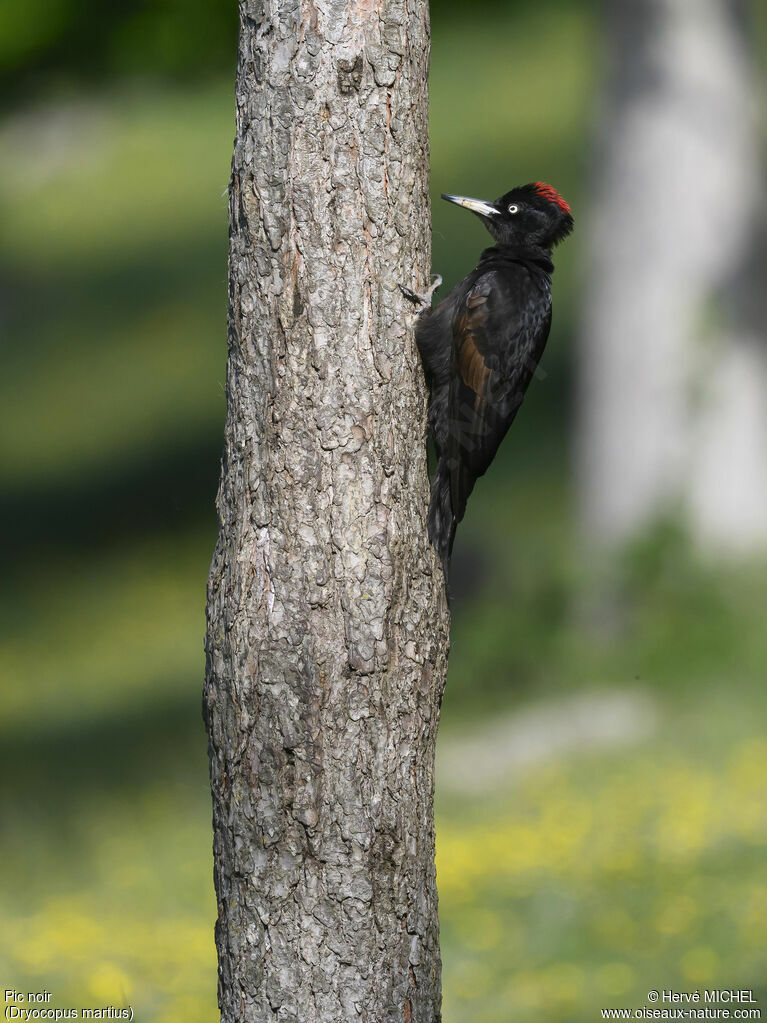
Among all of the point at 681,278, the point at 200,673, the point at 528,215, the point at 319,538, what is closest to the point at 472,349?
the point at 528,215

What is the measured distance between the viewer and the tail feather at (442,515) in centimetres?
363

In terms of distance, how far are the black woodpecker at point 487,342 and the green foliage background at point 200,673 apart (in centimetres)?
106

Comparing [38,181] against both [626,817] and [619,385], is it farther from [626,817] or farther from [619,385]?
[626,817]

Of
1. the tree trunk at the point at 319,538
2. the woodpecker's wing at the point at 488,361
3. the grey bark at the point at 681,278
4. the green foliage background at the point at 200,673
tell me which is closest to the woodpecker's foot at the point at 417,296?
the tree trunk at the point at 319,538

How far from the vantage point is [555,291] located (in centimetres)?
1891

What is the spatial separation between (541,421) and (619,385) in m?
7.74

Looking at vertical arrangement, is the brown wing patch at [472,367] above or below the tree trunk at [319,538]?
above

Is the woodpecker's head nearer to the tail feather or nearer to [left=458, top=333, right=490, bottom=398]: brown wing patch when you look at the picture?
[left=458, top=333, right=490, bottom=398]: brown wing patch

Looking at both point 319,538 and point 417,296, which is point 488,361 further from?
point 319,538

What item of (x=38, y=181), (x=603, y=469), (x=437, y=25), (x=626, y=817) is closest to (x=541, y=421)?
(x=603, y=469)

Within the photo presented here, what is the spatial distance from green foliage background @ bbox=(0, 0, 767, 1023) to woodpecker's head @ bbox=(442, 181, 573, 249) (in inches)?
38.8

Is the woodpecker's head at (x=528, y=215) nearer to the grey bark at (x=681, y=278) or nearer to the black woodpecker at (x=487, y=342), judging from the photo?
the black woodpecker at (x=487, y=342)

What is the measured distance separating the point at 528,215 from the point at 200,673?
6.11m

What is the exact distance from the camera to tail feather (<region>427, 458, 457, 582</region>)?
143 inches
